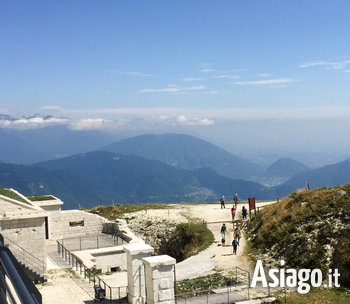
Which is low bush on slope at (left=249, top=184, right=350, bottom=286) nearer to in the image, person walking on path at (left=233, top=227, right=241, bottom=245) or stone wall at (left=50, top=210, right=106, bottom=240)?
person walking on path at (left=233, top=227, right=241, bottom=245)

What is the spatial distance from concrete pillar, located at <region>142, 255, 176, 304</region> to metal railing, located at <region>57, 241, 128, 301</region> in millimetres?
3427

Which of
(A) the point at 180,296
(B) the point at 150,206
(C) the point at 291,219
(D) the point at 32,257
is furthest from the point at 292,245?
(B) the point at 150,206

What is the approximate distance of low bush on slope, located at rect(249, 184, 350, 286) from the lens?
2364 centimetres

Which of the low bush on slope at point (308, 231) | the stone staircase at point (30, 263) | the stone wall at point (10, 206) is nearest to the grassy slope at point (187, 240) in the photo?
the low bush on slope at point (308, 231)

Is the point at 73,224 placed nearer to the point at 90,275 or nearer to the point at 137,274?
the point at 90,275

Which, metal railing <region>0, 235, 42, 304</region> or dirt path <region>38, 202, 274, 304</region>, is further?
dirt path <region>38, 202, 274, 304</region>

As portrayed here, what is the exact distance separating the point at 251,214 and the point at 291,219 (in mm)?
8164

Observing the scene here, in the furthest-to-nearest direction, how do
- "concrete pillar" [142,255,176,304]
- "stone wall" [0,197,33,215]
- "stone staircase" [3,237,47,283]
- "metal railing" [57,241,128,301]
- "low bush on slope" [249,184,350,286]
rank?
"stone wall" [0,197,33,215]
"stone staircase" [3,237,47,283]
"low bush on slope" [249,184,350,286]
"metal railing" [57,241,128,301]
"concrete pillar" [142,255,176,304]

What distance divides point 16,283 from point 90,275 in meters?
24.2

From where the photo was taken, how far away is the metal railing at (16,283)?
325 centimetres

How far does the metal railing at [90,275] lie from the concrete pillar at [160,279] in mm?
3427

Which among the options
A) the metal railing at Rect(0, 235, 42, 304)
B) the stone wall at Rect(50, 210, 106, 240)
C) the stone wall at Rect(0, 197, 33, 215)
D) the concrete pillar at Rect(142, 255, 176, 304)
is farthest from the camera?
the stone wall at Rect(50, 210, 106, 240)

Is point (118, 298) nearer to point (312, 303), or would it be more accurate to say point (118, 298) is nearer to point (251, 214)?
point (312, 303)

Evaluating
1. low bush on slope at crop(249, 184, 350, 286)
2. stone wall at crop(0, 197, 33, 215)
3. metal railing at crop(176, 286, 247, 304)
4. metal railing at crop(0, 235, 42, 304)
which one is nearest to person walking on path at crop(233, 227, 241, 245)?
low bush on slope at crop(249, 184, 350, 286)
